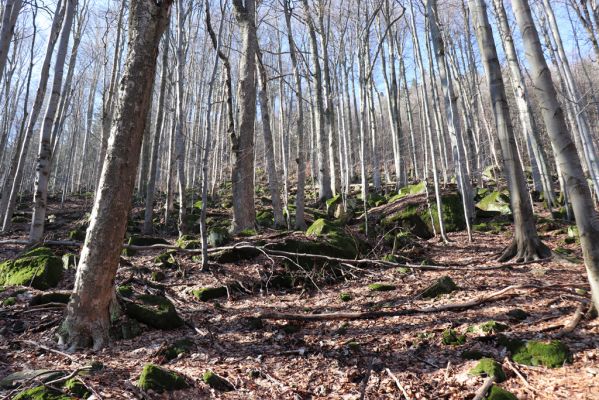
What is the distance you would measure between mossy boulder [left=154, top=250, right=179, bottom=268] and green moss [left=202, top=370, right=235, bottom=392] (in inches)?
150

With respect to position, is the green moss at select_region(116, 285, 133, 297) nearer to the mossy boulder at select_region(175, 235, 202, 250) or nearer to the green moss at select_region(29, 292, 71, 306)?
the green moss at select_region(29, 292, 71, 306)

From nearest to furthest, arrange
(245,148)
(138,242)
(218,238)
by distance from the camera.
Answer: (218,238)
(138,242)
(245,148)

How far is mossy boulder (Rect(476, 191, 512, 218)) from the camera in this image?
1148 centimetres

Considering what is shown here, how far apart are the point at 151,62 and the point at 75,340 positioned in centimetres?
298

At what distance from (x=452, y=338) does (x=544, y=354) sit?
0.80 m

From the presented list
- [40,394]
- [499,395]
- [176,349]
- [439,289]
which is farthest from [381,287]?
[40,394]

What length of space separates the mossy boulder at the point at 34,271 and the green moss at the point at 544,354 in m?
→ 6.19

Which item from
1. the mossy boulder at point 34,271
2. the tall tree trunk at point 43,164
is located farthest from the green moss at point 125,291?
the tall tree trunk at point 43,164

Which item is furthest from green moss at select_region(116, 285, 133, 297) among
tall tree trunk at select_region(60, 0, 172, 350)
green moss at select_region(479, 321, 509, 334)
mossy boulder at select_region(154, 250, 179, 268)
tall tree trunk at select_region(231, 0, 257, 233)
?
green moss at select_region(479, 321, 509, 334)

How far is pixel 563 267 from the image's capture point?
550 centimetres

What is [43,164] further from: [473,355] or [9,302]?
[473,355]

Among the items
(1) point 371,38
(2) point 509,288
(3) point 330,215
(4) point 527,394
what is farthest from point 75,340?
(1) point 371,38

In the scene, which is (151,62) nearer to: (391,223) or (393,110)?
(391,223)

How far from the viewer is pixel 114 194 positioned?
359 centimetres
